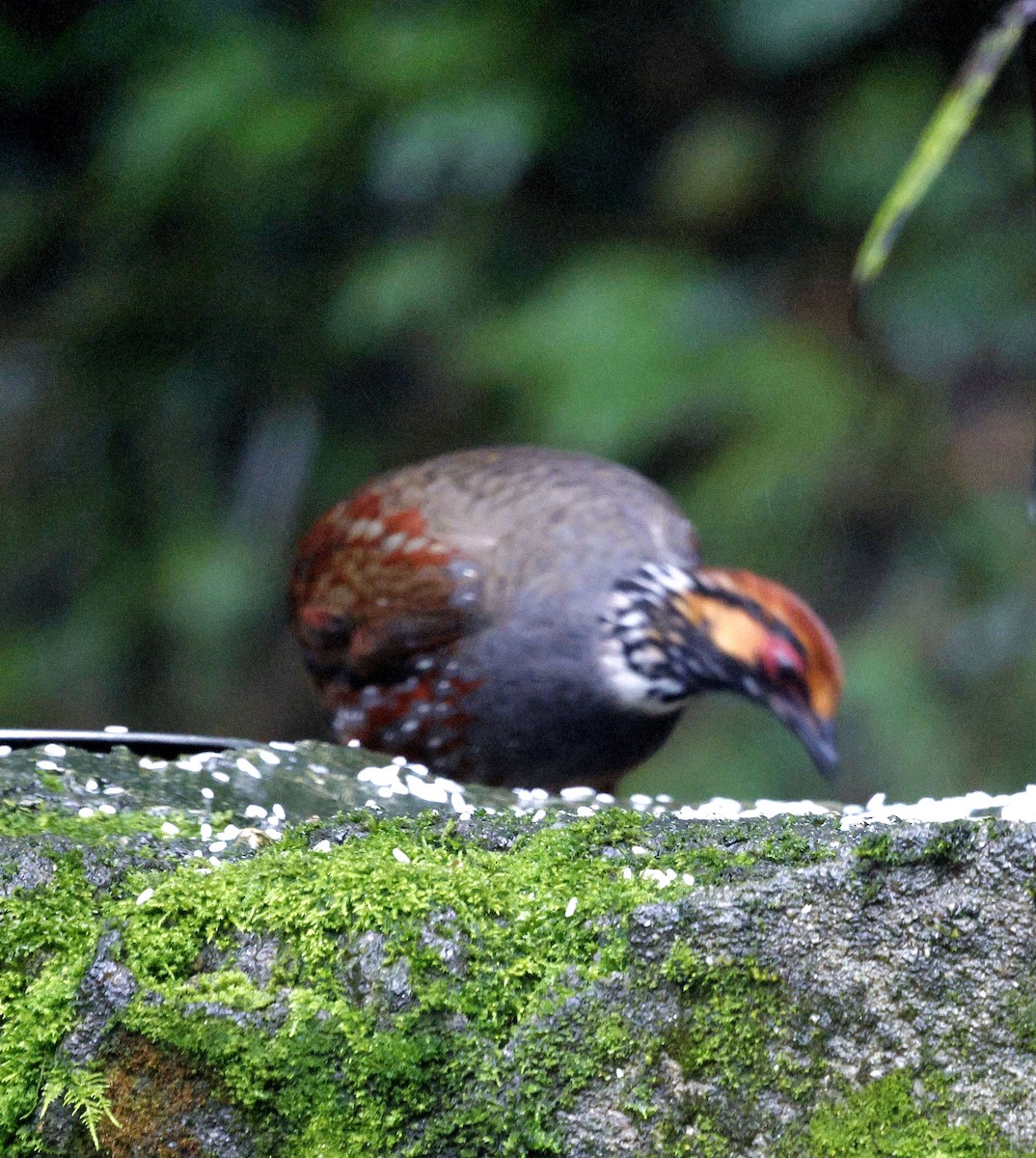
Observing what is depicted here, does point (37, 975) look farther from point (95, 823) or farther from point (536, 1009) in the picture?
point (536, 1009)

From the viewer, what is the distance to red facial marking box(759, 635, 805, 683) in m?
3.39

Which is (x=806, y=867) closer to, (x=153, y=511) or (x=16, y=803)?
(x=16, y=803)

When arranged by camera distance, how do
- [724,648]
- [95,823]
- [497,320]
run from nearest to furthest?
[95,823] < [724,648] < [497,320]

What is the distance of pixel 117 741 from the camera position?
7.80ft

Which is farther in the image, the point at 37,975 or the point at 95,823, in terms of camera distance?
the point at 95,823

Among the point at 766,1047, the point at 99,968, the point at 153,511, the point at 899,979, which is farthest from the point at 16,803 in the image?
the point at 153,511

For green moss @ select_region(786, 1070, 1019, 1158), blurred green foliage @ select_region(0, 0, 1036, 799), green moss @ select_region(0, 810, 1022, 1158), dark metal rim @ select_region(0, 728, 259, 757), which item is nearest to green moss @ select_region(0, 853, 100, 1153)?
green moss @ select_region(0, 810, 1022, 1158)

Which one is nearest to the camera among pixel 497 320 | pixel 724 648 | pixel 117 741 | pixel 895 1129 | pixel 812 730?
pixel 895 1129

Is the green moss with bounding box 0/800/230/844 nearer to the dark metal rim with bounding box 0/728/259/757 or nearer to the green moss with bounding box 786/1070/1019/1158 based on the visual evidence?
the dark metal rim with bounding box 0/728/259/757

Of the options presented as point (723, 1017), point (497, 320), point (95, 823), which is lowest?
point (723, 1017)

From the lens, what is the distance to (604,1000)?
5.41 feet

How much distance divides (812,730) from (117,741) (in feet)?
5.42

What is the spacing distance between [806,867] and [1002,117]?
3.99 meters

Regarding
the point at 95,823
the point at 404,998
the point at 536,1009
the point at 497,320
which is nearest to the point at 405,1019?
the point at 404,998
